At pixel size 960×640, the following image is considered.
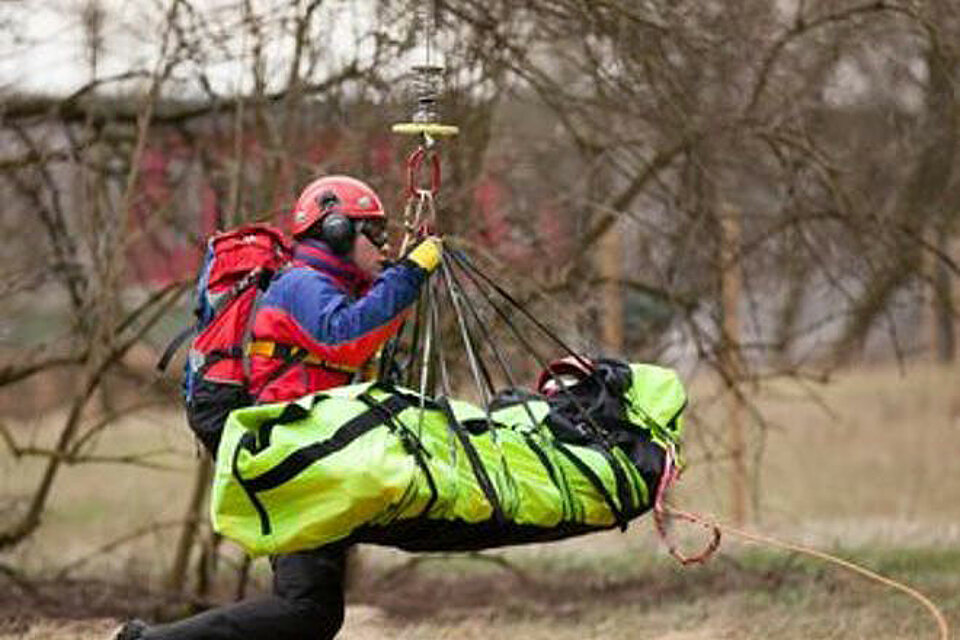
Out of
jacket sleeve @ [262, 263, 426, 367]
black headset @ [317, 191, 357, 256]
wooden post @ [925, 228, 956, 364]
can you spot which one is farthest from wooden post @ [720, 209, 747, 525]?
jacket sleeve @ [262, 263, 426, 367]

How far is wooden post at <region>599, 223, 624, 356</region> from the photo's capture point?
14062 millimetres

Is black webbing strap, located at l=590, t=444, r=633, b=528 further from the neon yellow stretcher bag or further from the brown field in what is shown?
the brown field

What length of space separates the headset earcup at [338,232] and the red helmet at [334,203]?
0.04 metres

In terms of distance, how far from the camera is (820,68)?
12977 mm

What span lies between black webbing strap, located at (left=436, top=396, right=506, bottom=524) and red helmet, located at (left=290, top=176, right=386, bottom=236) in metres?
0.90

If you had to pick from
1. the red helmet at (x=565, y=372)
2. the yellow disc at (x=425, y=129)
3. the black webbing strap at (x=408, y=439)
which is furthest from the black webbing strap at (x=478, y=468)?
the yellow disc at (x=425, y=129)

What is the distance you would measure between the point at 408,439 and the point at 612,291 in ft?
24.5

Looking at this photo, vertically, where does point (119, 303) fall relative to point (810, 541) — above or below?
above

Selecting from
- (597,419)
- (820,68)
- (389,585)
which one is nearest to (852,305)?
(820,68)

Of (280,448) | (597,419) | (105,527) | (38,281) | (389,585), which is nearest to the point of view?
(280,448)

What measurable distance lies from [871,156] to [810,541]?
300cm

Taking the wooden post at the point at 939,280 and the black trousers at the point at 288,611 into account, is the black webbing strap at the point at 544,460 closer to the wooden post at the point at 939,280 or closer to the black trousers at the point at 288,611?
the black trousers at the point at 288,611

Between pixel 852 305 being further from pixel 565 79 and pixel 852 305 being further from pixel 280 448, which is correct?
pixel 280 448

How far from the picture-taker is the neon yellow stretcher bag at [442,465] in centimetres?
675
